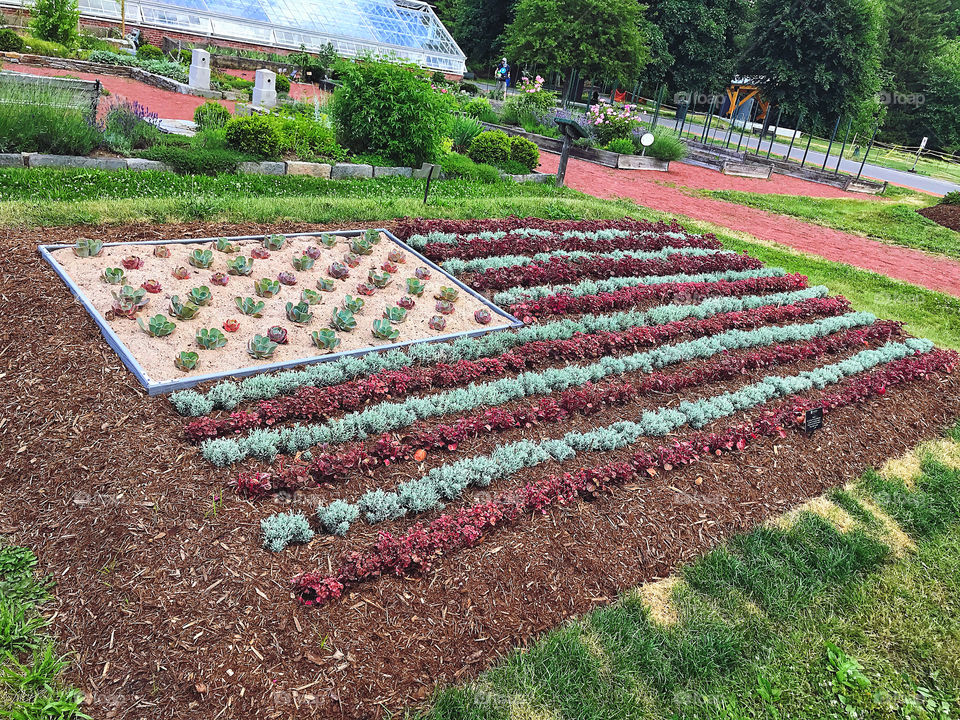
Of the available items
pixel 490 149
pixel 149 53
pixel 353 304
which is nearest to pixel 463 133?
pixel 490 149

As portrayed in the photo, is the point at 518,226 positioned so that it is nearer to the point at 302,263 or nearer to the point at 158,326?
the point at 302,263

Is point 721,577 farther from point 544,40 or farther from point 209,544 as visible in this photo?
point 544,40

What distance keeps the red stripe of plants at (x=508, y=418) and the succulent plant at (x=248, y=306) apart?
1.99 meters

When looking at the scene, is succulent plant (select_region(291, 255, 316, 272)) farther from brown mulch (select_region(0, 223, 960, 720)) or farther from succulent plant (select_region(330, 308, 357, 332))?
brown mulch (select_region(0, 223, 960, 720))

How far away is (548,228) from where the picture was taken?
9852 millimetres

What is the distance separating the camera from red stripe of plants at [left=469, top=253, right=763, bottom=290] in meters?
7.63

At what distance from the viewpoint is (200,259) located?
6336 mm

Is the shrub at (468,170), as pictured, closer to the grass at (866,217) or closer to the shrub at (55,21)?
the grass at (866,217)

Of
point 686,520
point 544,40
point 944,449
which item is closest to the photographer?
point 686,520

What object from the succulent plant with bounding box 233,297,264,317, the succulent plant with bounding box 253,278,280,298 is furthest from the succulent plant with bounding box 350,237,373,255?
the succulent plant with bounding box 233,297,264,317

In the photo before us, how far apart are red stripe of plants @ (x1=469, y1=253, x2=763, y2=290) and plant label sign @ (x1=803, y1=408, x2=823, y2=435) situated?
11.0 feet

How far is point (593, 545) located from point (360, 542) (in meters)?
1.44

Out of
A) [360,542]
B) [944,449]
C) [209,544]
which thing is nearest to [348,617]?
[360,542]

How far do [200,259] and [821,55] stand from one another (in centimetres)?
3158
